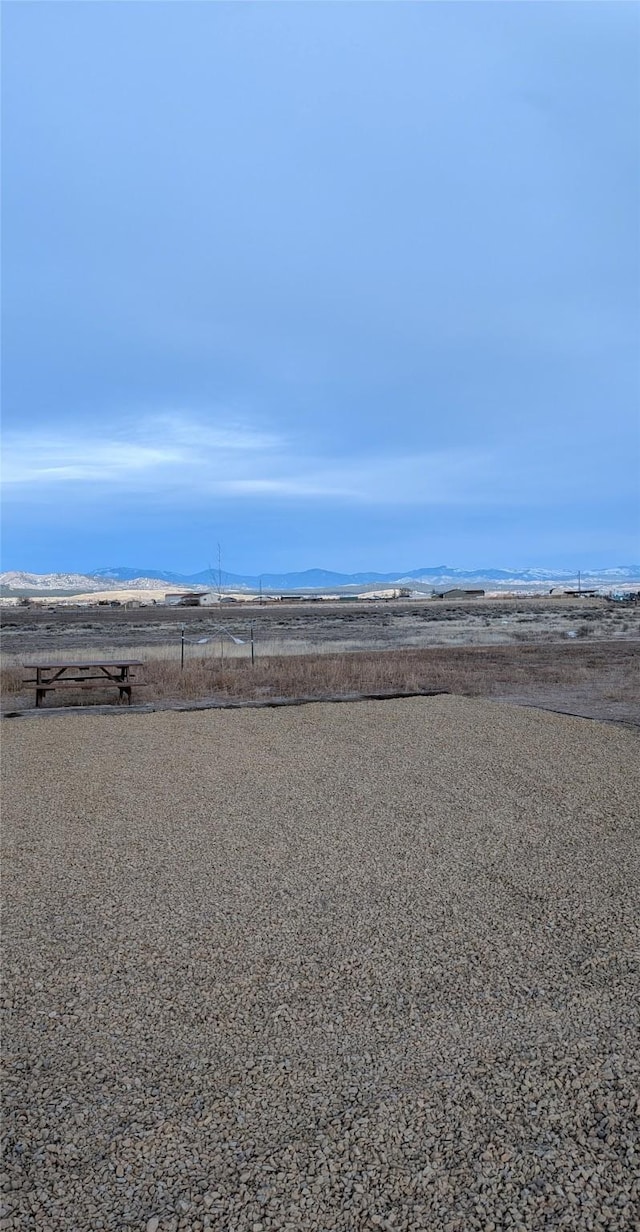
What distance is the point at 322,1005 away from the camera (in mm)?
3564

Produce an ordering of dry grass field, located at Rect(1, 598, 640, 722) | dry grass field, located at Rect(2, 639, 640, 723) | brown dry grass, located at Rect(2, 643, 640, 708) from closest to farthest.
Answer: dry grass field, located at Rect(2, 639, 640, 723)
dry grass field, located at Rect(1, 598, 640, 722)
brown dry grass, located at Rect(2, 643, 640, 708)

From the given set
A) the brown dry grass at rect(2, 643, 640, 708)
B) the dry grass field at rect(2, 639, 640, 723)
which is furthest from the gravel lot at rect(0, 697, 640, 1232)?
the brown dry grass at rect(2, 643, 640, 708)

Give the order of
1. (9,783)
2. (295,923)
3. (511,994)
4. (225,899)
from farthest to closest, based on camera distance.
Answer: (9,783) → (225,899) → (295,923) → (511,994)

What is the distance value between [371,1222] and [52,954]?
7.73 ft

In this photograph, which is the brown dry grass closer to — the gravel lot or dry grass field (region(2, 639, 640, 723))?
dry grass field (region(2, 639, 640, 723))

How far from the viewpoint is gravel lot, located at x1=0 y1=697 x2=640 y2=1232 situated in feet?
8.14

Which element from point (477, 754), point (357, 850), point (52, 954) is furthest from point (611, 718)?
point (52, 954)

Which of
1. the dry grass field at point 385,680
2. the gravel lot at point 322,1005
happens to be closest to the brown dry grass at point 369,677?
the dry grass field at point 385,680

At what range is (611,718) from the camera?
11.0m

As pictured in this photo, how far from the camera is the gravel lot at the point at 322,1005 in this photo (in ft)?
8.14

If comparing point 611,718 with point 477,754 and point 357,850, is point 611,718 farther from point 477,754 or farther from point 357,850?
point 357,850

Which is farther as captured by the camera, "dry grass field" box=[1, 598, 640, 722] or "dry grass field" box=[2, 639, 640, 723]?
"dry grass field" box=[1, 598, 640, 722]

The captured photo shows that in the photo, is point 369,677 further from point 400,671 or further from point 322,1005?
point 322,1005

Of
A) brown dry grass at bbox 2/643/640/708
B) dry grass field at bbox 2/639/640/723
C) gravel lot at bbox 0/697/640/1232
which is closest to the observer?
gravel lot at bbox 0/697/640/1232
